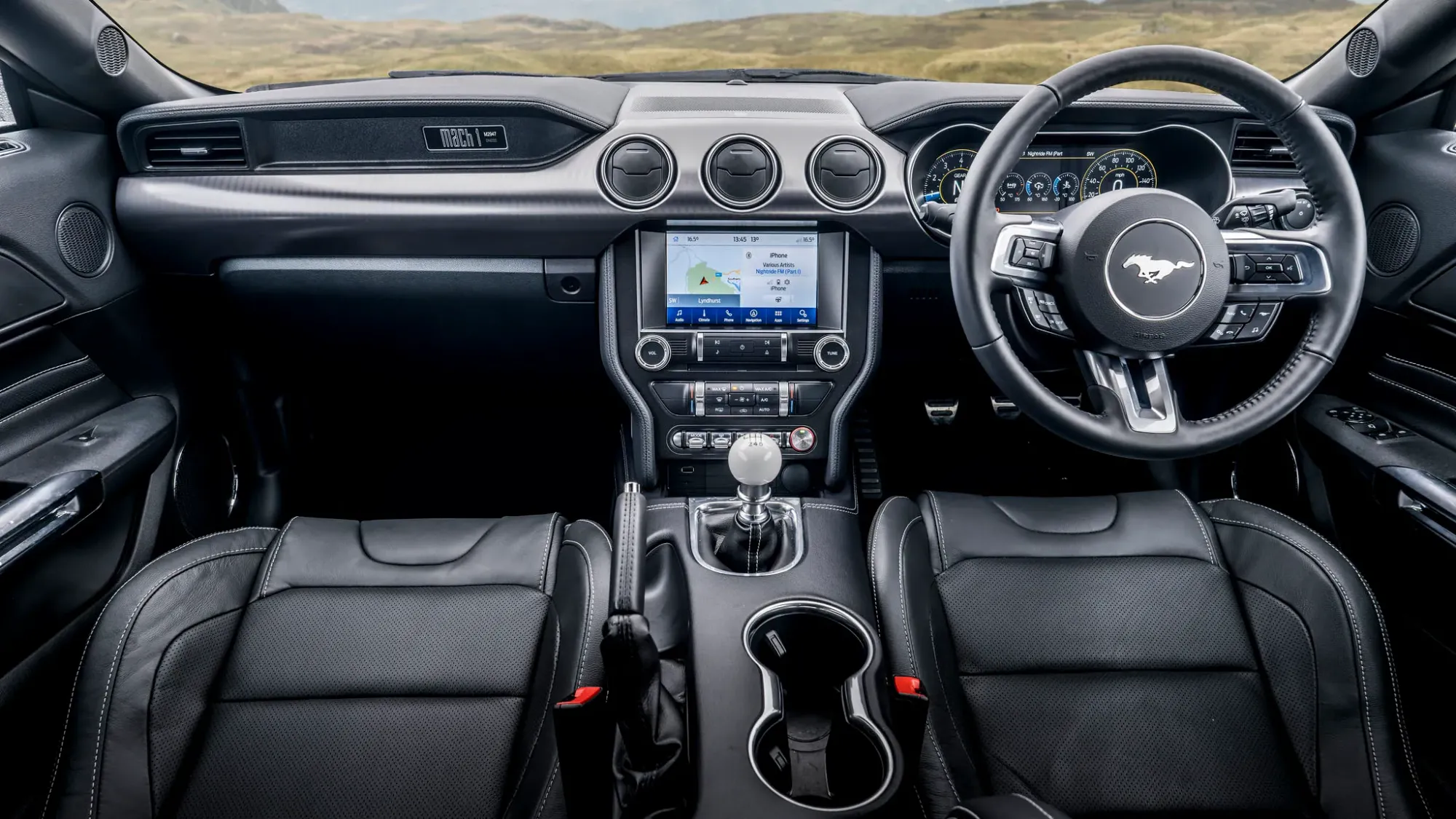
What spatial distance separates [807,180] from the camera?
1.89 meters

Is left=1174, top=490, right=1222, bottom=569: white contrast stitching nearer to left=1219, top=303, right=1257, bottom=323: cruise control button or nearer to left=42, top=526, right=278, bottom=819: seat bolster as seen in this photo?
left=1219, top=303, right=1257, bottom=323: cruise control button

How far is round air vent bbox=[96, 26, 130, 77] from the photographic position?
187 cm

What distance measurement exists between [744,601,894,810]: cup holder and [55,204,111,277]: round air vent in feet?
5.60

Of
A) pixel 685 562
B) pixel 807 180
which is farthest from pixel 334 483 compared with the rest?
pixel 807 180

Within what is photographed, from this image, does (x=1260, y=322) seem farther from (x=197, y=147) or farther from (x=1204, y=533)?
(x=197, y=147)

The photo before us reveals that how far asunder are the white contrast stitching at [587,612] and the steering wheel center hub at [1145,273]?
3.26 feet

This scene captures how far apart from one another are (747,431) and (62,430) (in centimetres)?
153

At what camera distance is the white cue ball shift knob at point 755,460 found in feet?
4.97

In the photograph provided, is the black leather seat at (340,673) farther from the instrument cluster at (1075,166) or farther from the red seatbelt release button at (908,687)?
the instrument cluster at (1075,166)

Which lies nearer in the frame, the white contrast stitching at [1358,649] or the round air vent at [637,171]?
the white contrast stitching at [1358,649]

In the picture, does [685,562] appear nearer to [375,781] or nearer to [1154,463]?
[375,781]

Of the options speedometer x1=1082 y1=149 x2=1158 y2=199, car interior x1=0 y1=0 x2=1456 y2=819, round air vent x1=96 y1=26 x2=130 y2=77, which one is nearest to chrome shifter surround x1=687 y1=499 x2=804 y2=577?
car interior x1=0 y1=0 x2=1456 y2=819

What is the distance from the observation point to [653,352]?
1.99 meters

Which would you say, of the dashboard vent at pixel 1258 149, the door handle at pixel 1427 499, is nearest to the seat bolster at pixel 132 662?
the door handle at pixel 1427 499
